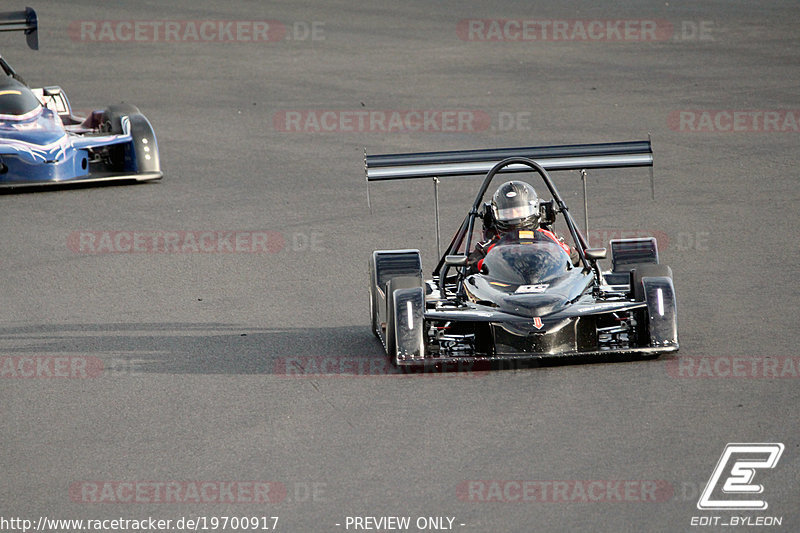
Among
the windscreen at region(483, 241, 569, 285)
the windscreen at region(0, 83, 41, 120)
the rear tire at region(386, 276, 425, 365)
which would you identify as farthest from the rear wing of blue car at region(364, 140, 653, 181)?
the windscreen at region(0, 83, 41, 120)

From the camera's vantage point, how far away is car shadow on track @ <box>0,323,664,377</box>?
380 inches

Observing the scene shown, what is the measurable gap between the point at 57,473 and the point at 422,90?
15784 mm

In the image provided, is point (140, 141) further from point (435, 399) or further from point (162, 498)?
point (162, 498)

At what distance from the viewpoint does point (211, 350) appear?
1026cm

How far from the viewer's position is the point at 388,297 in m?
9.66

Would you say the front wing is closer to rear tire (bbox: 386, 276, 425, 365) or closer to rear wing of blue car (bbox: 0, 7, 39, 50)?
rear tire (bbox: 386, 276, 425, 365)

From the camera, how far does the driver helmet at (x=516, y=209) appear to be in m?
10.4

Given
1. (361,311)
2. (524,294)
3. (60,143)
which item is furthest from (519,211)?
(60,143)

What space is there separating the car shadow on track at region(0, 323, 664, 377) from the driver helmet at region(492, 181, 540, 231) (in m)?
1.36

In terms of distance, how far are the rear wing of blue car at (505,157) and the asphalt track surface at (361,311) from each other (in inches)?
53.0

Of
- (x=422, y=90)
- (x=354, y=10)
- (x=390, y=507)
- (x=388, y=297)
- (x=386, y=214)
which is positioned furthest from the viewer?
(x=354, y=10)

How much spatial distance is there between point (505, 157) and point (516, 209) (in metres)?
0.41

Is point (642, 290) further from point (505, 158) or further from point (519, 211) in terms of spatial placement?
point (505, 158)

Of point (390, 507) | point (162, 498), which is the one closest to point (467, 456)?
point (390, 507)
